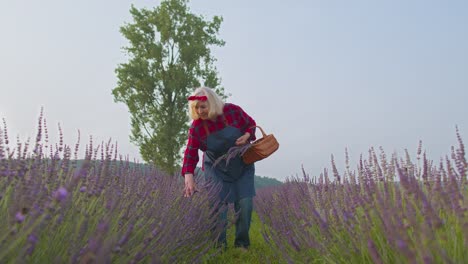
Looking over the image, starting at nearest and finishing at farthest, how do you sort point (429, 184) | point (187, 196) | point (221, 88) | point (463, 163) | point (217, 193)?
point (463, 163) < point (429, 184) < point (187, 196) < point (217, 193) < point (221, 88)

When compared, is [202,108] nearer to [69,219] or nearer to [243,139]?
[243,139]

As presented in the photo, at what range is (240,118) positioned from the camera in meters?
4.60

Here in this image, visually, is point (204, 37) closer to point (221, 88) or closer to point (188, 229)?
point (221, 88)

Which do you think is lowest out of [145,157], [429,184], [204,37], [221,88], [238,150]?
[429,184]

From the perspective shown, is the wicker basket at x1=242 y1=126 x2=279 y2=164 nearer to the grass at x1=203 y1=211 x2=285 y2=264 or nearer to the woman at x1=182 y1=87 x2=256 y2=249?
the woman at x1=182 y1=87 x2=256 y2=249

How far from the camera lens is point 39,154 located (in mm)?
2621

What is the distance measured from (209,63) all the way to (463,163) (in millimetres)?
16468

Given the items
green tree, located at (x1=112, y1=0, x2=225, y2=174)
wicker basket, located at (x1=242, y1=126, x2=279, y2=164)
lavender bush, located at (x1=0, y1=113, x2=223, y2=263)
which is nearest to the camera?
lavender bush, located at (x1=0, y1=113, x2=223, y2=263)

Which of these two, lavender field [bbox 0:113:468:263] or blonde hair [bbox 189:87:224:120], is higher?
blonde hair [bbox 189:87:224:120]

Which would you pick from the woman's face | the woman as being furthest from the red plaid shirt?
the woman's face

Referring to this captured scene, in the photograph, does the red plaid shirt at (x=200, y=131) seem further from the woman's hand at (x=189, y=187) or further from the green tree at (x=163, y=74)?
the green tree at (x=163, y=74)

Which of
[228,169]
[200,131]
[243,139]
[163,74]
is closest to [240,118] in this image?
[243,139]

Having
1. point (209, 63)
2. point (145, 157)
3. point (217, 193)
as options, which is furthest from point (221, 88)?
point (217, 193)

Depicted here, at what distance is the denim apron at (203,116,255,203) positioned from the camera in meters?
4.40
